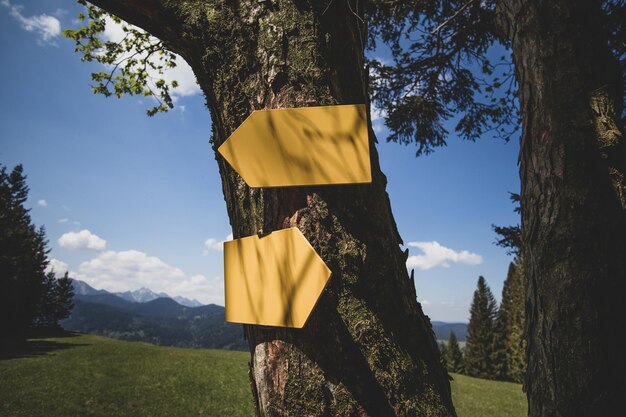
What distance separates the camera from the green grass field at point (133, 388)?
10.5 meters

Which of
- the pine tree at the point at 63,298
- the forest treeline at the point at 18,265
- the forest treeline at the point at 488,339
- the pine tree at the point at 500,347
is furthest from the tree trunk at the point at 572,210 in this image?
the pine tree at the point at 63,298

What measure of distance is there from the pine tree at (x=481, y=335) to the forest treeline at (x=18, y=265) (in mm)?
53406

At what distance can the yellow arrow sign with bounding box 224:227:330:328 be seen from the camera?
84 cm

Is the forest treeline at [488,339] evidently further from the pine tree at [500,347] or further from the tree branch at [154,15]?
the tree branch at [154,15]

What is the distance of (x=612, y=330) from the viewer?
141 cm

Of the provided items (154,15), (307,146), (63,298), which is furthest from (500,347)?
(63,298)

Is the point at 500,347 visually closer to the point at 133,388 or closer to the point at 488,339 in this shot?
the point at 488,339

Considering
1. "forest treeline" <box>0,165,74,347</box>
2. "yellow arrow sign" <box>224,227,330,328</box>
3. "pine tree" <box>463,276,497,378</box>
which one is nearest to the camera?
"yellow arrow sign" <box>224,227,330,328</box>

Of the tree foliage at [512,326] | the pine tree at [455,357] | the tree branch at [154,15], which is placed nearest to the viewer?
the tree branch at [154,15]

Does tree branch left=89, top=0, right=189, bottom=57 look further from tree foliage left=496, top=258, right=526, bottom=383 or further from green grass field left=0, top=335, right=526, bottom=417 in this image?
tree foliage left=496, top=258, right=526, bottom=383

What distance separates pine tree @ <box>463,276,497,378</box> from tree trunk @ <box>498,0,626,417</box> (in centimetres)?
5382

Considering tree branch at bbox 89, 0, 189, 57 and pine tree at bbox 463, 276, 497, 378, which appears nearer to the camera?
tree branch at bbox 89, 0, 189, 57

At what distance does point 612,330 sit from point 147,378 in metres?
16.9

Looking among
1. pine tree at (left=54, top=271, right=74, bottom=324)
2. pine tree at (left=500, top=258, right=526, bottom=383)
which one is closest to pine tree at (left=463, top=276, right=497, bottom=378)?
pine tree at (left=500, top=258, right=526, bottom=383)
